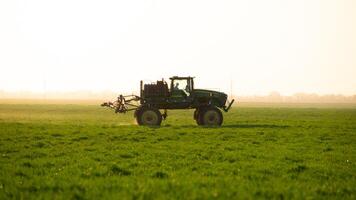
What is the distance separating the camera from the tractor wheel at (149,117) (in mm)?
28594

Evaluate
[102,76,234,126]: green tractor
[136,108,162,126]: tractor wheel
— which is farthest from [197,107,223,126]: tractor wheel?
[136,108,162,126]: tractor wheel

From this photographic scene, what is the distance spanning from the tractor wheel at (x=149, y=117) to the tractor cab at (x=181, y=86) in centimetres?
163

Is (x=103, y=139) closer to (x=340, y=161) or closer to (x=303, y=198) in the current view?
(x=340, y=161)

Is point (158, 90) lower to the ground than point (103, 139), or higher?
higher

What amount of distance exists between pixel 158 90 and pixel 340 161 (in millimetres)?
16027

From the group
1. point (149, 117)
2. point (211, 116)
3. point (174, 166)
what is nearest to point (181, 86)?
point (211, 116)

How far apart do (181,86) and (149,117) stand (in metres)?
2.92

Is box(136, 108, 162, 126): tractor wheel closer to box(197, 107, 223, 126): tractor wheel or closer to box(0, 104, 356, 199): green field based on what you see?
box(197, 107, 223, 126): tractor wheel

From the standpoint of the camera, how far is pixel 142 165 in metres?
13.1

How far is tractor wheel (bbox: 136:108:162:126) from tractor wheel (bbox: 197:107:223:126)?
2.83 meters

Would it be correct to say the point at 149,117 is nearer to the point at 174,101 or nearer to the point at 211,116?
the point at 174,101

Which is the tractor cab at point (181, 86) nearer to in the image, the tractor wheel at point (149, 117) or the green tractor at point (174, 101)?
the green tractor at point (174, 101)

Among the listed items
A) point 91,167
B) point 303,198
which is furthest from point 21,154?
point 303,198

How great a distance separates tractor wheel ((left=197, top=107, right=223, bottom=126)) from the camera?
28.9 m
